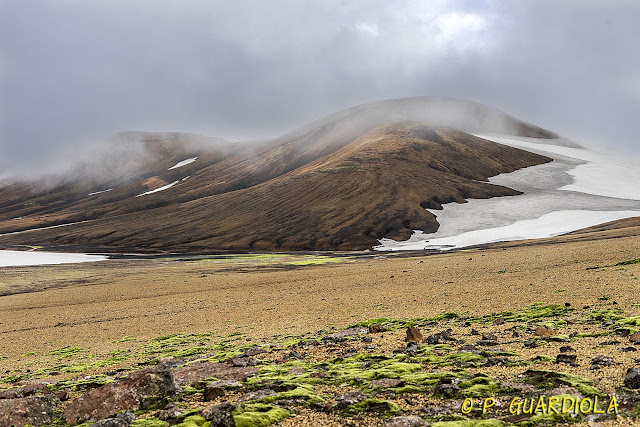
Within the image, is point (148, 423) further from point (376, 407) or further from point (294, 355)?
point (294, 355)

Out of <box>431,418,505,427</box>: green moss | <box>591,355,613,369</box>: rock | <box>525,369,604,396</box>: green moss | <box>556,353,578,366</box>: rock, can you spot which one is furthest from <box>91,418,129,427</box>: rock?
<box>591,355,613,369</box>: rock

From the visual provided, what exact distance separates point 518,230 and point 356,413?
93603mm

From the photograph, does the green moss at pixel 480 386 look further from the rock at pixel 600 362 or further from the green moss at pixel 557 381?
the rock at pixel 600 362

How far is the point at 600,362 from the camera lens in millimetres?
8961

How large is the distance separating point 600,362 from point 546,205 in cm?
11965

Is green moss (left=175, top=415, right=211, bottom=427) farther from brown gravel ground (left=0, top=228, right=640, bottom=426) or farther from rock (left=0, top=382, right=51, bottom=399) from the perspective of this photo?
rock (left=0, top=382, right=51, bottom=399)

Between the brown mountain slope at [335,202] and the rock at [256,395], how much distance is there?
96.1 meters

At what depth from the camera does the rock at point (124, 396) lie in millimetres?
8305

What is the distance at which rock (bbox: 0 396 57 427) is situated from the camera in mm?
8016

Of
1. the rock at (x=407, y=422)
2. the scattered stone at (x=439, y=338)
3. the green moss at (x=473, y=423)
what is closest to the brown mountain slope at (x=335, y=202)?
the scattered stone at (x=439, y=338)

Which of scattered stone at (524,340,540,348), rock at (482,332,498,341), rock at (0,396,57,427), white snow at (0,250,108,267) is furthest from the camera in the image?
white snow at (0,250,108,267)

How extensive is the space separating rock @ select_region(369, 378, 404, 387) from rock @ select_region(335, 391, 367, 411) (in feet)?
2.21

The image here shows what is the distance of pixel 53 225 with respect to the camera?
17575 cm

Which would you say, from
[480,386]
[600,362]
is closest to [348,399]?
[480,386]
